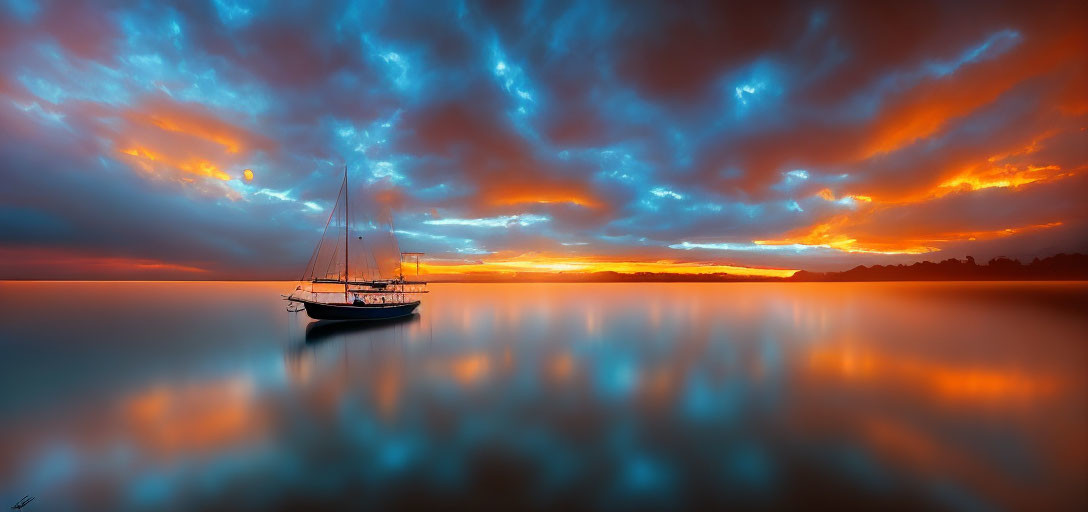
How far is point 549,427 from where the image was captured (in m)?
12.6

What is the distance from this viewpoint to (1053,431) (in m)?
12.2

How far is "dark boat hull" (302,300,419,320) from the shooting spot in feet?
125

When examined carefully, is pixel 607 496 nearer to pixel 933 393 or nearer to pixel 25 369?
pixel 933 393

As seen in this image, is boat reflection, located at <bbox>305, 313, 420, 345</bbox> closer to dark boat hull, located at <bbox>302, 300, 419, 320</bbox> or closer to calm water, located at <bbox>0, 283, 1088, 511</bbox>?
dark boat hull, located at <bbox>302, 300, 419, 320</bbox>

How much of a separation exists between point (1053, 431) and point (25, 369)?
153ft

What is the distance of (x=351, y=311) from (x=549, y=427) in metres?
33.8

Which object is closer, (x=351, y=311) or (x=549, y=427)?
(x=549, y=427)

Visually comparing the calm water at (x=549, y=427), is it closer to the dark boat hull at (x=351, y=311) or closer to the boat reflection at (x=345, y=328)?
the boat reflection at (x=345, y=328)

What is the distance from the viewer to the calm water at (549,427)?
29.0 ft

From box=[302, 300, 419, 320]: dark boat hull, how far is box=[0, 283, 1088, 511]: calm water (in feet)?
37.2

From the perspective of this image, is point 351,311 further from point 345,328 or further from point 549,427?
point 549,427

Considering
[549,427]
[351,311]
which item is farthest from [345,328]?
[549,427]

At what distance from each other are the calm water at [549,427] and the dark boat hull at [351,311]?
37.2 feet

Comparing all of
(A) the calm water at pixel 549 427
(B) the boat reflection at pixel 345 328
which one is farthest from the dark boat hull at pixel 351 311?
(A) the calm water at pixel 549 427
